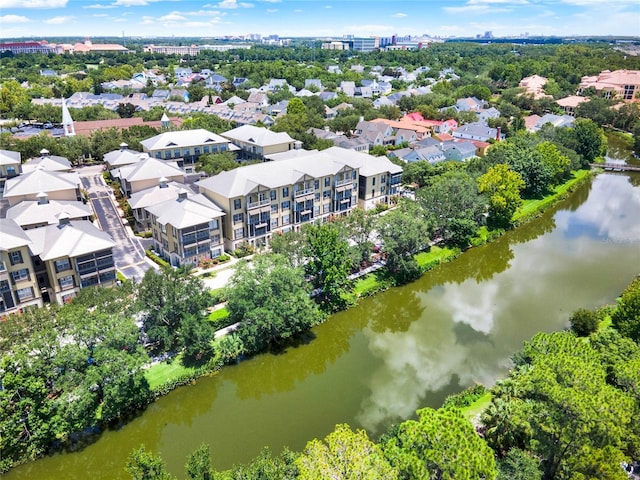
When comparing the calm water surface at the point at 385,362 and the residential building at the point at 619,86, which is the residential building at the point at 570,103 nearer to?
the residential building at the point at 619,86

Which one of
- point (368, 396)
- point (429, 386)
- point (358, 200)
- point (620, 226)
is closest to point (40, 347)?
point (368, 396)

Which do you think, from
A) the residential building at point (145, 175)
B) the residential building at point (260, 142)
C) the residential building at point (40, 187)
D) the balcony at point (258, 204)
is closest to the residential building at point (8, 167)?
the residential building at point (40, 187)

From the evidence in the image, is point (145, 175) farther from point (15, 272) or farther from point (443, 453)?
point (443, 453)

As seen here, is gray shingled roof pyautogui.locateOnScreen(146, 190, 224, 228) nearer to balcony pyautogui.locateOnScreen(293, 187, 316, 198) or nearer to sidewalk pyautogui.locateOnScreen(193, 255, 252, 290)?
sidewalk pyautogui.locateOnScreen(193, 255, 252, 290)

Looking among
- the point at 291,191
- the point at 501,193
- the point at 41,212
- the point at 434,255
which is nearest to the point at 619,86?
the point at 501,193

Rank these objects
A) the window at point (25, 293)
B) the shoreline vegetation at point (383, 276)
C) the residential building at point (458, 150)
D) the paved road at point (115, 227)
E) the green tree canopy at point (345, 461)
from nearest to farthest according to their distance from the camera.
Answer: the green tree canopy at point (345, 461) < the shoreline vegetation at point (383, 276) < the window at point (25, 293) < the paved road at point (115, 227) < the residential building at point (458, 150)
